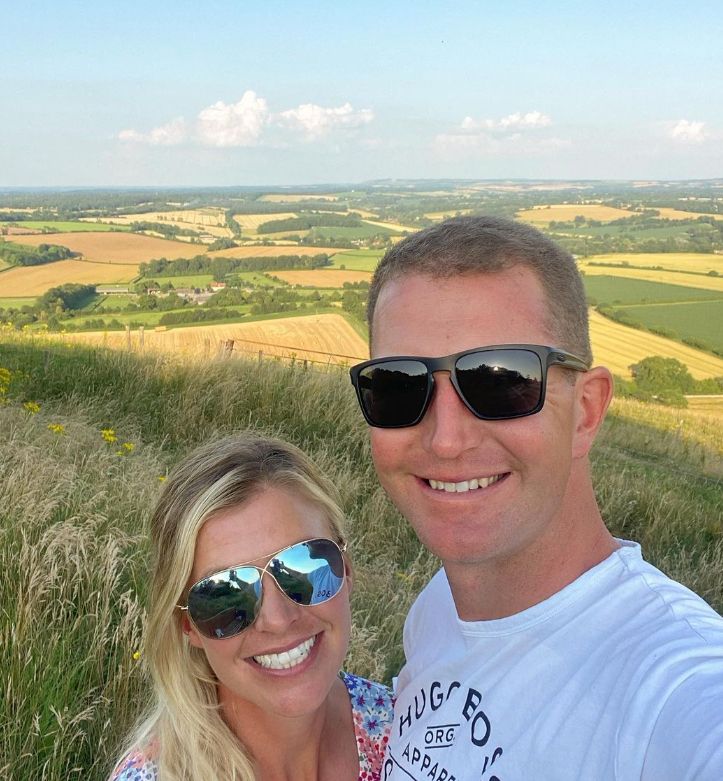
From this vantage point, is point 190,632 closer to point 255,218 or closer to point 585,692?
point 585,692

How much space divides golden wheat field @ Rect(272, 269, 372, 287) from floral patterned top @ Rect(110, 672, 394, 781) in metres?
30.6

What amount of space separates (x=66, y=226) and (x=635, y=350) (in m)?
40.5

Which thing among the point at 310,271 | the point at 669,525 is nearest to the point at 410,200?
the point at 310,271

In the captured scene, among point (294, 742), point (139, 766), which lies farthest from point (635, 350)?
point (139, 766)

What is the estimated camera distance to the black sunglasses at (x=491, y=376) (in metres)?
1.28

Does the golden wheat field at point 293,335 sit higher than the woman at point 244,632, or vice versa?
the woman at point 244,632

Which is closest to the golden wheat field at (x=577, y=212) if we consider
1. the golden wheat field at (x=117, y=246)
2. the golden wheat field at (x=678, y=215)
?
the golden wheat field at (x=678, y=215)

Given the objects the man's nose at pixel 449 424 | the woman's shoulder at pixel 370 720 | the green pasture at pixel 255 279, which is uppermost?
the man's nose at pixel 449 424

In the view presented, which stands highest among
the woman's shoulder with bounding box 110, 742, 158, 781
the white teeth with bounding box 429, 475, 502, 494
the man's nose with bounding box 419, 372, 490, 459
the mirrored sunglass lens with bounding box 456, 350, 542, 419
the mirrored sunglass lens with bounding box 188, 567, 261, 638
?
the mirrored sunglass lens with bounding box 456, 350, 542, 419

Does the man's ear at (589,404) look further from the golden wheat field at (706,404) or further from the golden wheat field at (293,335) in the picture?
the golden wheat field at (706,404)

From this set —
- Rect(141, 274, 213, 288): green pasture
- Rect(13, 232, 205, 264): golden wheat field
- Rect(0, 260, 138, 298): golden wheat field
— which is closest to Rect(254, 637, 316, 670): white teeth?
Rect(0, 260, 138, 298): golden wheat field

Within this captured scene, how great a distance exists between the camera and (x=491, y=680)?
3.93 ft

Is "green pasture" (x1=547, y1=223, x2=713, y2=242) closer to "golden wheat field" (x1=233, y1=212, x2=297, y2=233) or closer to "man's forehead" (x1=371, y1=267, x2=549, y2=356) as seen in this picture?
"golden wheat field" (x1=233, y1=212, x2=297, y2=233)

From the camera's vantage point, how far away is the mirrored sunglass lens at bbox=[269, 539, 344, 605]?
1.64 metres
